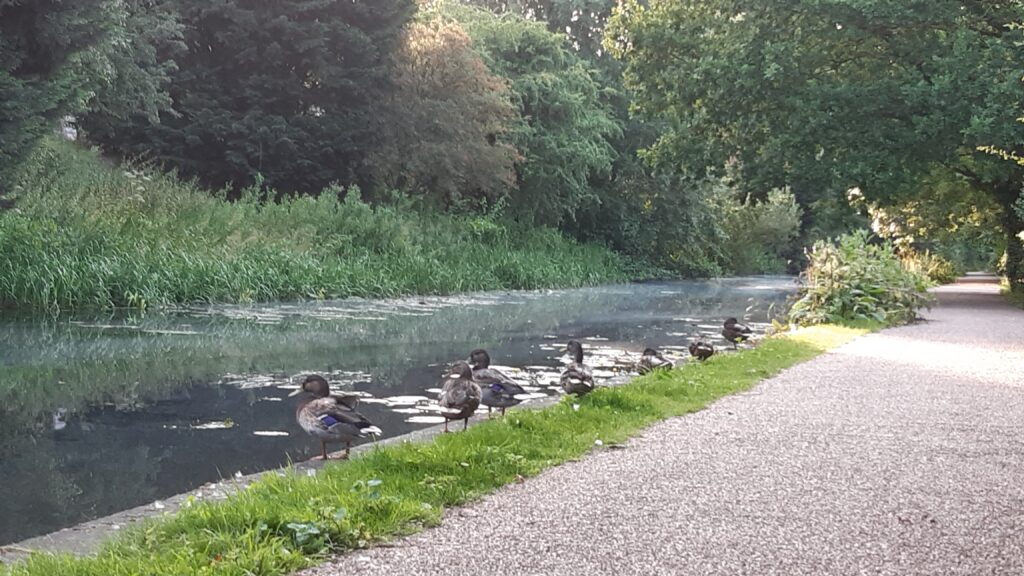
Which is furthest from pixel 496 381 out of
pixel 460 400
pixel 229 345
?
pixel 229 345

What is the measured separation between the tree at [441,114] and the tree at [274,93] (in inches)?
26.5

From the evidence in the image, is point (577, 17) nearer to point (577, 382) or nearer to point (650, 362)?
point (650, 362)

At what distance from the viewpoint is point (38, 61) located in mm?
14336

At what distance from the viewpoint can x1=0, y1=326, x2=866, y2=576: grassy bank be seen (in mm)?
3615

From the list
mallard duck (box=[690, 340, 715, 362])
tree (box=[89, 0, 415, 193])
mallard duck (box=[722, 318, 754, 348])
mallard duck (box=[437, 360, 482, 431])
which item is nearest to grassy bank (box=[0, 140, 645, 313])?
tree (box=[89, 0, 415, 193])

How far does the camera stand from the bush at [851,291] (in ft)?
55.4

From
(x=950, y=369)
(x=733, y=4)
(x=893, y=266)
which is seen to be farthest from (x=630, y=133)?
(x=950, y=369)

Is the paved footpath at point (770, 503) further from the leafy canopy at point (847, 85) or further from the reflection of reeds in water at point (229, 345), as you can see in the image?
the leafy canopy at point (847, 85)

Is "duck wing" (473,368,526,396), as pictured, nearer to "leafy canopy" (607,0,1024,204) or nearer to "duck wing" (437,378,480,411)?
"duck wing" (437,378,480,411)

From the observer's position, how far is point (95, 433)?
23.4ft

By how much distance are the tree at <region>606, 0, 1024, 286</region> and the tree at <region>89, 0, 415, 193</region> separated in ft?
25.7

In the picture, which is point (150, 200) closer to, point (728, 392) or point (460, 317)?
point (460, 317)

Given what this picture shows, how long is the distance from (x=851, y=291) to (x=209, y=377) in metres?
11.7

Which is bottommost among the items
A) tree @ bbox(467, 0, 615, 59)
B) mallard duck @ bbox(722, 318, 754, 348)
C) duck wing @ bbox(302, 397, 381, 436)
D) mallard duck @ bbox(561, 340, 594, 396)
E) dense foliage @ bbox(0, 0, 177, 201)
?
mallard duck @ bbox(722, 318, 754, 348)
